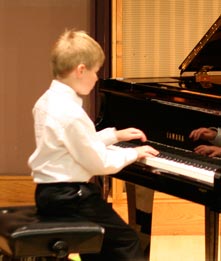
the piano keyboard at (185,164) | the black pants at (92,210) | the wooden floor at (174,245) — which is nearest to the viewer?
the black pants at (92,210)

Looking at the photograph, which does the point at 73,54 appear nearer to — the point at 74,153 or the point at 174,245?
Result: the point at 74,153

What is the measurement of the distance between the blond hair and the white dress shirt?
77 millimetres

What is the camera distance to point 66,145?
9.48 feet

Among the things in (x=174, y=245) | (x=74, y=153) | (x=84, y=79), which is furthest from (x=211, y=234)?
(x=174, y=245)

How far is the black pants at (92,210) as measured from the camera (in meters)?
2.96

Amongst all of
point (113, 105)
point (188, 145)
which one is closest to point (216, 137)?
point (188, 145)

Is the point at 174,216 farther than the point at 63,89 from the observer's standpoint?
Yes

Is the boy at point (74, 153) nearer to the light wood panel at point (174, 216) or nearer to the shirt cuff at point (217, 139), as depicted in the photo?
the shirt cuff at point (217, 139)

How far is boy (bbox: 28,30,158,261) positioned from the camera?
114 inches

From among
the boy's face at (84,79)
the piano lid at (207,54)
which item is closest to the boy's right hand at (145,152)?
the boy's face at (84,79)

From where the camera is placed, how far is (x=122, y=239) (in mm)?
3059

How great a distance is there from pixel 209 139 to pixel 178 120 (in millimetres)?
226

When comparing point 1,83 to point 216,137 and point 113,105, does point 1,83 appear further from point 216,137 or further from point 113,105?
point 216,137

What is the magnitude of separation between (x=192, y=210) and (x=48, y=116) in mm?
2381
